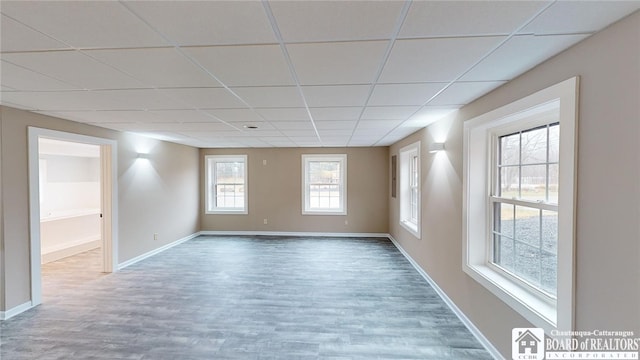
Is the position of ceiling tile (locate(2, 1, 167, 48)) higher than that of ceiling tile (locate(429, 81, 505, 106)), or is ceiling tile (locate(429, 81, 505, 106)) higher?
ceiling tile (locate(2, 1, 167, 48))

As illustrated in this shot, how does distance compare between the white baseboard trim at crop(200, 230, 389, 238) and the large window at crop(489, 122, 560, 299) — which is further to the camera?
the white baseboard trim at crop(200, 230, 389, 238)

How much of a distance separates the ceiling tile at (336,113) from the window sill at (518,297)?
6.45 feet

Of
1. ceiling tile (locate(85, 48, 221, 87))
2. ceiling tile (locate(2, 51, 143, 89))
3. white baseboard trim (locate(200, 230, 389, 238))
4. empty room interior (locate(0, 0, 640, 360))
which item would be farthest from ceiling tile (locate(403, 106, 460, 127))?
white baseboard trim (locate(200, 230, 389, 238))

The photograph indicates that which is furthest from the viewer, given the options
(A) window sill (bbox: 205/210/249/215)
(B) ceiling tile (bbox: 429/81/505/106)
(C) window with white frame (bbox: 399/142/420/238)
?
(A) window sill (bbox: 205/210/249/215)

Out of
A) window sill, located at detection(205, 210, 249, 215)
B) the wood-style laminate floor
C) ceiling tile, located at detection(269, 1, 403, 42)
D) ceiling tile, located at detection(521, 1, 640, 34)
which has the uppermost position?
ceiling tile, located at detection(269, 1, 403, 42)

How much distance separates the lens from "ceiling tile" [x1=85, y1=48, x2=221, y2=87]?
62.5 inches

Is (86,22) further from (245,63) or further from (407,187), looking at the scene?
(407,187)

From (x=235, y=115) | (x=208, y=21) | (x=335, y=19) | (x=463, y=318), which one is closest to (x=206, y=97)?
(x=235, y=115)

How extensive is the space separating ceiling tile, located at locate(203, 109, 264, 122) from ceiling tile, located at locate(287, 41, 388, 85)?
1.17 metres

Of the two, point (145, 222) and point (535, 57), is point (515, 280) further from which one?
point (145, 222)

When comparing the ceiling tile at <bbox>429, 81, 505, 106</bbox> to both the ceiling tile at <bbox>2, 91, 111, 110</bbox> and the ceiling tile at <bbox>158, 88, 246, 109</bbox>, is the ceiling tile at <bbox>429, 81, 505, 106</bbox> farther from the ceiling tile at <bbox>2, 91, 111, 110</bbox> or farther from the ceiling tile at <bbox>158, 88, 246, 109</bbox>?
the ceiling tile at <bbox>2, 91, 111, 110</bbox>

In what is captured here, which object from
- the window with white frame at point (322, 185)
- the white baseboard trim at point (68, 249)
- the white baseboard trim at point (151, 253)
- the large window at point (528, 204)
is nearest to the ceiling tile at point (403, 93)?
the large window at point (528, 204)

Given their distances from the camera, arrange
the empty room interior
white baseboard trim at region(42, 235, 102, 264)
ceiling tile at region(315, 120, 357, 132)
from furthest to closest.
→ white baseboard trim at region(42, 235, 102, 264), ceiling tile at region(315, 120, 357, 132), the empty room interior

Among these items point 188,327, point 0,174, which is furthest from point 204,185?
point 188,327
